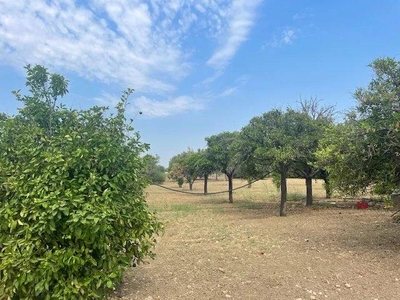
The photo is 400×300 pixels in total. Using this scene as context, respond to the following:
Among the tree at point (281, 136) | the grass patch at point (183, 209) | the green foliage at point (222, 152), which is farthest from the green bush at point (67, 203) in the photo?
the green foliage at point (222, 152)

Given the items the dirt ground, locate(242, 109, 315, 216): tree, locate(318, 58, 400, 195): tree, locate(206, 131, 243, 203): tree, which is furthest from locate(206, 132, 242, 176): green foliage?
locate(318, 58, 400, 195): tree

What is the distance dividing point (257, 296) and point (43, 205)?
9.02ft

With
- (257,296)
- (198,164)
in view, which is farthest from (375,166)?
(198,164)

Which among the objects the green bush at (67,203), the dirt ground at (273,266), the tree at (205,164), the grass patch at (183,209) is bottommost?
the dirt ground at (273,266)

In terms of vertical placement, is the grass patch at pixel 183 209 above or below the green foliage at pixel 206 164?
below

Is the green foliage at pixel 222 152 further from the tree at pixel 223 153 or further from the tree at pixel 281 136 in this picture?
the tree at pixel 281 136

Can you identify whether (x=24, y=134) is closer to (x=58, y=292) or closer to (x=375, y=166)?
(x=58, y=292)

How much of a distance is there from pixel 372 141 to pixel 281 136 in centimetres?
561

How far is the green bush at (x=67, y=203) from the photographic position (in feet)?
10.1

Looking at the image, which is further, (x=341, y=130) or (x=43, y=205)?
(x=341, y=130)

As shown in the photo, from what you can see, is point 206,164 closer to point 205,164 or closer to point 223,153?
point 205,164

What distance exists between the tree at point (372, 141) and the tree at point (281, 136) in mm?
3977

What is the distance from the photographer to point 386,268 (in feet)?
16.3

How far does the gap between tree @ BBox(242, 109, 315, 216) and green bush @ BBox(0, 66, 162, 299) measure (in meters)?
7.60
